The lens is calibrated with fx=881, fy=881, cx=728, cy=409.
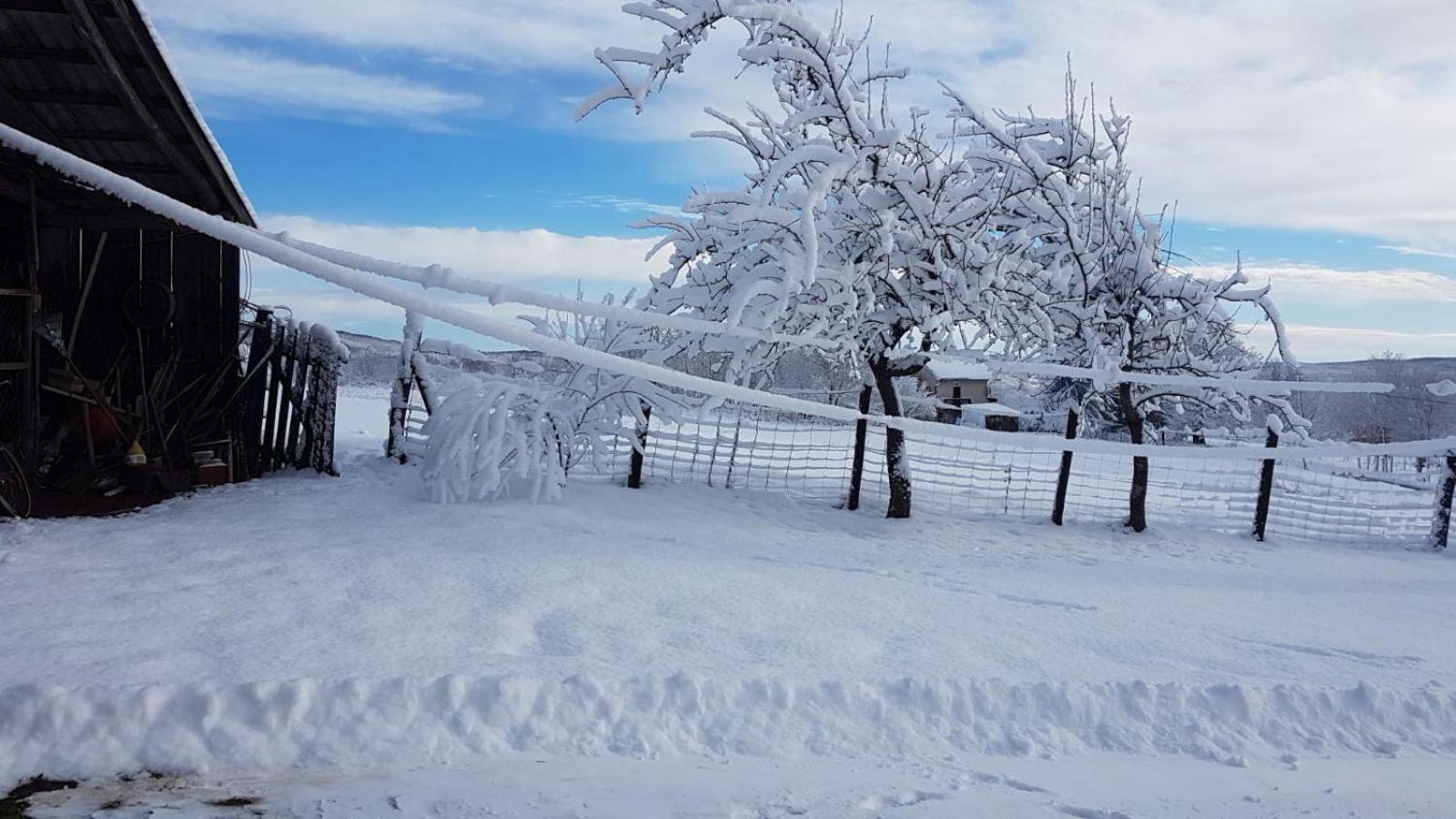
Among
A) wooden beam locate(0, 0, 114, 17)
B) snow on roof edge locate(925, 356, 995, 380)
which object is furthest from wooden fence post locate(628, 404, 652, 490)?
snow on roof edge locate(925, 356, 995, 380)

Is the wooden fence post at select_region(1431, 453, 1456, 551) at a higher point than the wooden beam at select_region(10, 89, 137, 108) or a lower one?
lower

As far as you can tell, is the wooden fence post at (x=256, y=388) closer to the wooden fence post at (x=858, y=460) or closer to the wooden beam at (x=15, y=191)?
the wooden beam at (x=15, y=191)

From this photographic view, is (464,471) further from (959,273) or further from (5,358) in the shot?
(959,273)

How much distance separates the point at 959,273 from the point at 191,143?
6630mm

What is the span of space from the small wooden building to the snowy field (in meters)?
1.47

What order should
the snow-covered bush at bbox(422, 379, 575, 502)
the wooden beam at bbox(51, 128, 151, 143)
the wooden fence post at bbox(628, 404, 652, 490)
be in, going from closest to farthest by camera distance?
the wooden beam at bbox(51, 128, 151, 143)
the snow-covered bush at bbox(422, 379, 575, 502)
the wooden fence post at bbox(628, 404, 652, 490)

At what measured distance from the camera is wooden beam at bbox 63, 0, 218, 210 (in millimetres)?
5758

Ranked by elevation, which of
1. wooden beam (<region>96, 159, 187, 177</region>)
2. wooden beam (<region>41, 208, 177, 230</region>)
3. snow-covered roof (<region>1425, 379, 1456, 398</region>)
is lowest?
snow-covered roof (<region>1425, 379, 1456, 398</region>)

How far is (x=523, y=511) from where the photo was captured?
7.23m

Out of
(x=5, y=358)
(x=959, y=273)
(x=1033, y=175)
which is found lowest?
(x=5, y=358)

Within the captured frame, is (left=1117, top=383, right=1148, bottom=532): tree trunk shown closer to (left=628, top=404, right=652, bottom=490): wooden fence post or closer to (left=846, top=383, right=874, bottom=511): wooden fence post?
(left=846, top=383, right=874, bottom=511): wooden fence post

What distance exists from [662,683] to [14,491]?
5.71m

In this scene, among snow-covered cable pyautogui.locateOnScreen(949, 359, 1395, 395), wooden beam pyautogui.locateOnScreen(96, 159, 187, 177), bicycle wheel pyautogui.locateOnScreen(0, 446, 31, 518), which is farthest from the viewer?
wooden beam pyautogui.locateOnScreen(96, 159, 187, 177)

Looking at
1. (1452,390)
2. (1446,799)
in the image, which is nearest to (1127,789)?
(1446,799)
